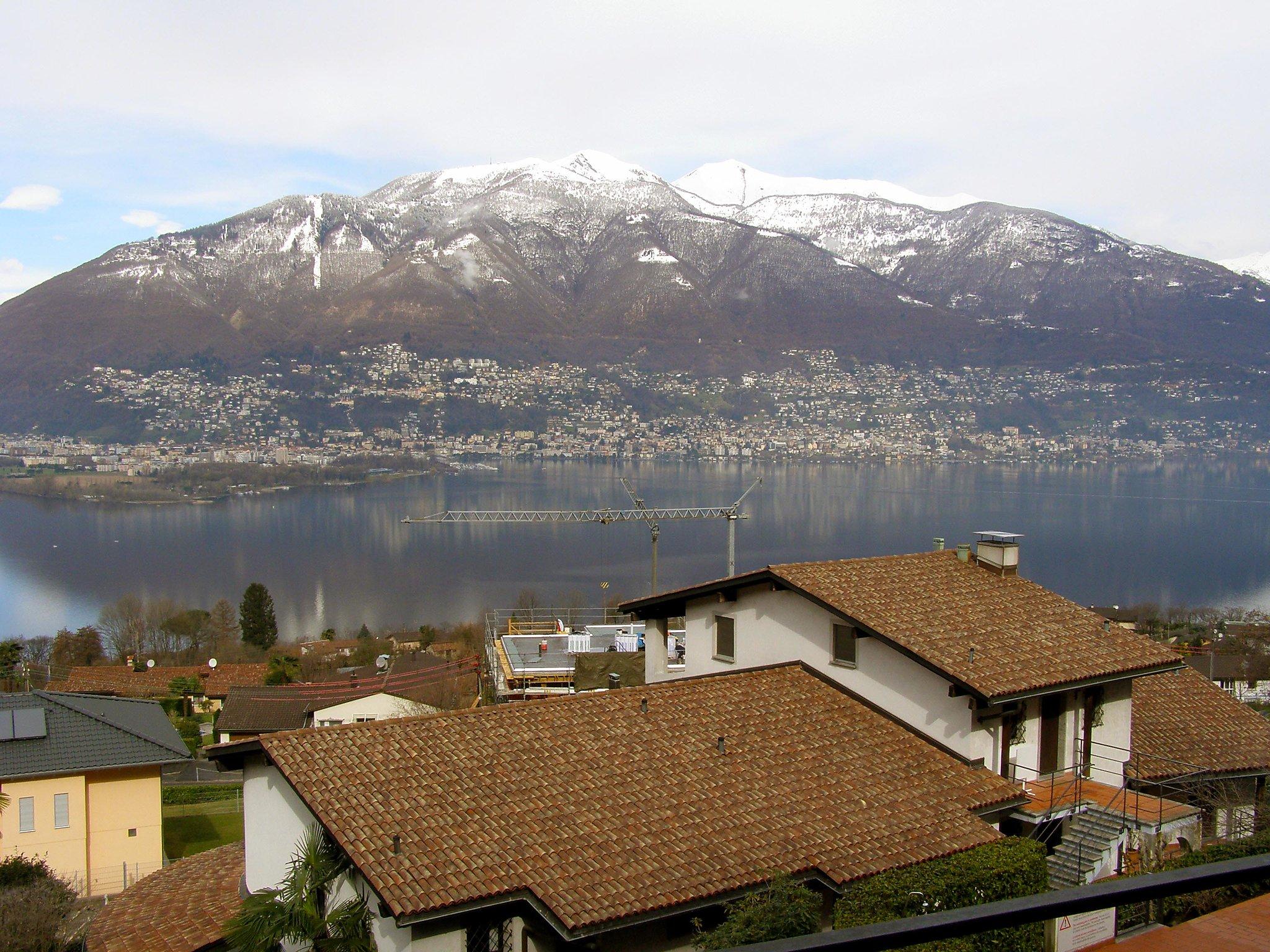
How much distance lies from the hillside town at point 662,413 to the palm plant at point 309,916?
131 metres

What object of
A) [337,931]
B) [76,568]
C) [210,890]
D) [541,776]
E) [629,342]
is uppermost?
[629,342]

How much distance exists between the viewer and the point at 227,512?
89.7m

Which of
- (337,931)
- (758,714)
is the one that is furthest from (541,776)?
(758,714)

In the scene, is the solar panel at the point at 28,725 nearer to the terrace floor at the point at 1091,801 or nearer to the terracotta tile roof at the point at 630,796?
the terracotta tile roof at the point at 630,796

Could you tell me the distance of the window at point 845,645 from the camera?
7.75 meters

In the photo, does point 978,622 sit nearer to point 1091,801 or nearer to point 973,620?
point 973,620

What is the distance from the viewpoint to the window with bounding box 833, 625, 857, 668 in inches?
305

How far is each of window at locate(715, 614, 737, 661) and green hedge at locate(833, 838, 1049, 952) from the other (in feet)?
11.3

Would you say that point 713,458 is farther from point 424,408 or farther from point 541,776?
point 541,776

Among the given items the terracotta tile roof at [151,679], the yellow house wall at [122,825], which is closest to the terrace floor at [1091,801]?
the yellow house wall at [122,825]

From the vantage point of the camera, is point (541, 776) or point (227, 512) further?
point (227, 512)

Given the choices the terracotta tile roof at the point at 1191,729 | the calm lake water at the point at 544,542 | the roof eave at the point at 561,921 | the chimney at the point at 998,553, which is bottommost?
the calm lake water at the point at 544,542

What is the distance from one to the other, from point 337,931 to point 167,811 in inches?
526

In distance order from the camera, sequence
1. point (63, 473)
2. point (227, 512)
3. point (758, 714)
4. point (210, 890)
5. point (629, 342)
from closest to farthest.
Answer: point (758, 714) < point (210, 890) < point (227, 512) < point (63, 473) < point (629, 342)
